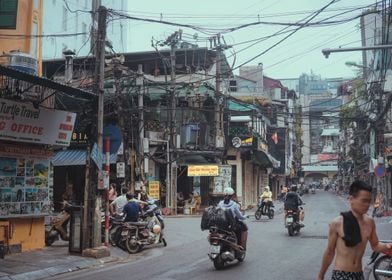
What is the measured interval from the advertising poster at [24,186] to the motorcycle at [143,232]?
2358 millimetres

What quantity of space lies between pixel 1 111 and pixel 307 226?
14201mm

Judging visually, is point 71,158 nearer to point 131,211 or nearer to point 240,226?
point 131,211

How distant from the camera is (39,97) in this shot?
14.6 m

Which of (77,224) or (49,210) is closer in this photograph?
(77,224)

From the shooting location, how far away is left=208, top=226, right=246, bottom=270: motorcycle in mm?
11641

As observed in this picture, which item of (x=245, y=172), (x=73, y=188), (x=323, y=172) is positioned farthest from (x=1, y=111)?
(x=323, y=172)

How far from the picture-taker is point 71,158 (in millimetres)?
28656

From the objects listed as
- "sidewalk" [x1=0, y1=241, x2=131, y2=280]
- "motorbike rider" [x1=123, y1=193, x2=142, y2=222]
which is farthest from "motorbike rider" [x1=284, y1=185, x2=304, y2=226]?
"sidewalk" [x1=0, y1=241, x2=131, y2=280]

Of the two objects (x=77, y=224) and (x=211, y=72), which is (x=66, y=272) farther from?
(x=211, y=72)

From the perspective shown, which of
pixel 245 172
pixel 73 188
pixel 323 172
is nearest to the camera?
pixel 73 188

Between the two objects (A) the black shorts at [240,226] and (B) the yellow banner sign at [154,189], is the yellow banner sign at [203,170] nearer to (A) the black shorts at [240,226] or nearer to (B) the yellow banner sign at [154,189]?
(B) the yellow banner sign at [154,189]

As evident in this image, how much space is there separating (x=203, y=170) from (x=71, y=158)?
8146 millimetres

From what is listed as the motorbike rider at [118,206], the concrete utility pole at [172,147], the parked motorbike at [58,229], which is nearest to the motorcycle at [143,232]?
the motorbike rider at [118,206]

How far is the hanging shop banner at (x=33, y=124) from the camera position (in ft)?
44.6
